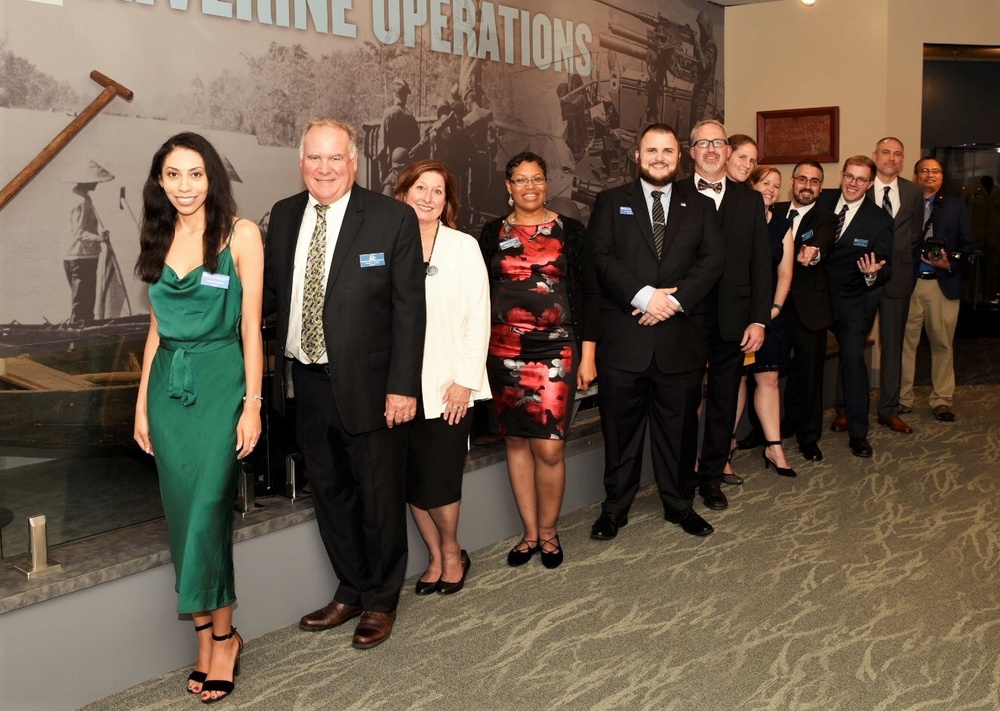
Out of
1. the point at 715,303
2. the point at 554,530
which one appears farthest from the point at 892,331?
the point at 554,530

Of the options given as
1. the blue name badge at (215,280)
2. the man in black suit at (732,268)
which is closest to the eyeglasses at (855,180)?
the man in black suit at (732,268)

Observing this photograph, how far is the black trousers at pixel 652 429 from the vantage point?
435 cm

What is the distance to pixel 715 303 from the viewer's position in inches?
187

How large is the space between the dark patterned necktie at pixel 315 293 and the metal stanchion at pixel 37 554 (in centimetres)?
91

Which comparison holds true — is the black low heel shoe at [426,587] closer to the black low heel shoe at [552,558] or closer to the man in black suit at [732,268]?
the black low heel shoe at [552,558]

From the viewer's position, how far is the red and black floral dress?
3.92 m

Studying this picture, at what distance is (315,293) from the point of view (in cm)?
317

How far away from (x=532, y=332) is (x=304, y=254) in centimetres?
106

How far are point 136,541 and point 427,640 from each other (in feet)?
3.21

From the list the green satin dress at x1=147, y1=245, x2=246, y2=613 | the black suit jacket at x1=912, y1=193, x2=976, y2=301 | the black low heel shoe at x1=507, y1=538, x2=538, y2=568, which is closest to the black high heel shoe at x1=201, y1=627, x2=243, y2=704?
the green satin dress at x1=147, y1=245, x2=246, y2=613

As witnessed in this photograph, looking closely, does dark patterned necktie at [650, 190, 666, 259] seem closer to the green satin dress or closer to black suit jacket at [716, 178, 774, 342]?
black suit jacket at [716, 178, 774, 342]

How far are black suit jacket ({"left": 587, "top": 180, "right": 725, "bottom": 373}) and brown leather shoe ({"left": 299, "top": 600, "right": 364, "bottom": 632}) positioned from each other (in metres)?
1.53

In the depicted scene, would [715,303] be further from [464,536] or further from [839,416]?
[839,416]

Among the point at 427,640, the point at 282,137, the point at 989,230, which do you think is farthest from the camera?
the point at 989,230
